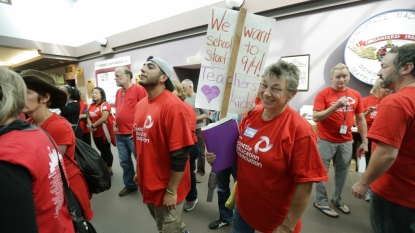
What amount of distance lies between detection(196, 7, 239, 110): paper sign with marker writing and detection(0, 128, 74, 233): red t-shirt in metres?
0.85

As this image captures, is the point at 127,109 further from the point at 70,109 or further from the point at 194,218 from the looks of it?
the point at 194,218

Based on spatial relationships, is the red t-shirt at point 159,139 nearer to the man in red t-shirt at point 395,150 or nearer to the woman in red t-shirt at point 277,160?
the woman in red t-shirt at point 277,160

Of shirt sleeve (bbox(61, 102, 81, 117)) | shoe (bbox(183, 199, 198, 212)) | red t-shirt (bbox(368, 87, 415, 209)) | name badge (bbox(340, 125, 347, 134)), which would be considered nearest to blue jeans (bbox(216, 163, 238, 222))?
shoe (bbox(183, 199, 198, 212))

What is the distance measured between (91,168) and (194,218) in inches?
55.0

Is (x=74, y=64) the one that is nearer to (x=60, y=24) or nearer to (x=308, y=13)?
(x=60, y=24)

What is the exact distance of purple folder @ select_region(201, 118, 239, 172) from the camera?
1.18 m

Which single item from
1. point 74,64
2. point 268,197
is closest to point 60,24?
point 74,64

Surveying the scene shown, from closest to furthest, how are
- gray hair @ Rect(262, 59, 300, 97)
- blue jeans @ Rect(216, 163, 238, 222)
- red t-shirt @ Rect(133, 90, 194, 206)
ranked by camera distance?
gray hair @ Rect(262, 59, 300, 97) < red t-shirt @ Rect(133, 90, 194, 206) < blue jeans @ Rect(216, 163, 238, 222)

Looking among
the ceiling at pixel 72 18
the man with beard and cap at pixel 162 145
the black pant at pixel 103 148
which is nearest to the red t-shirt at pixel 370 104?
the man with beard and cap at pixel 162 145

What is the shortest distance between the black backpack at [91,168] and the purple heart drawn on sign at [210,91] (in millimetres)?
963

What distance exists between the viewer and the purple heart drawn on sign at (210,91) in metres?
1.29

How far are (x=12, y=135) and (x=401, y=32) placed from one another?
434 cm

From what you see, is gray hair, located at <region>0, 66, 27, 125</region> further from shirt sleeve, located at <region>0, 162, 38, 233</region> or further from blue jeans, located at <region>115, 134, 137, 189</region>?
blue jeans, located at <region>115, 134, 137, 189</region>

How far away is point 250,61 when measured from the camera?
122 cm
